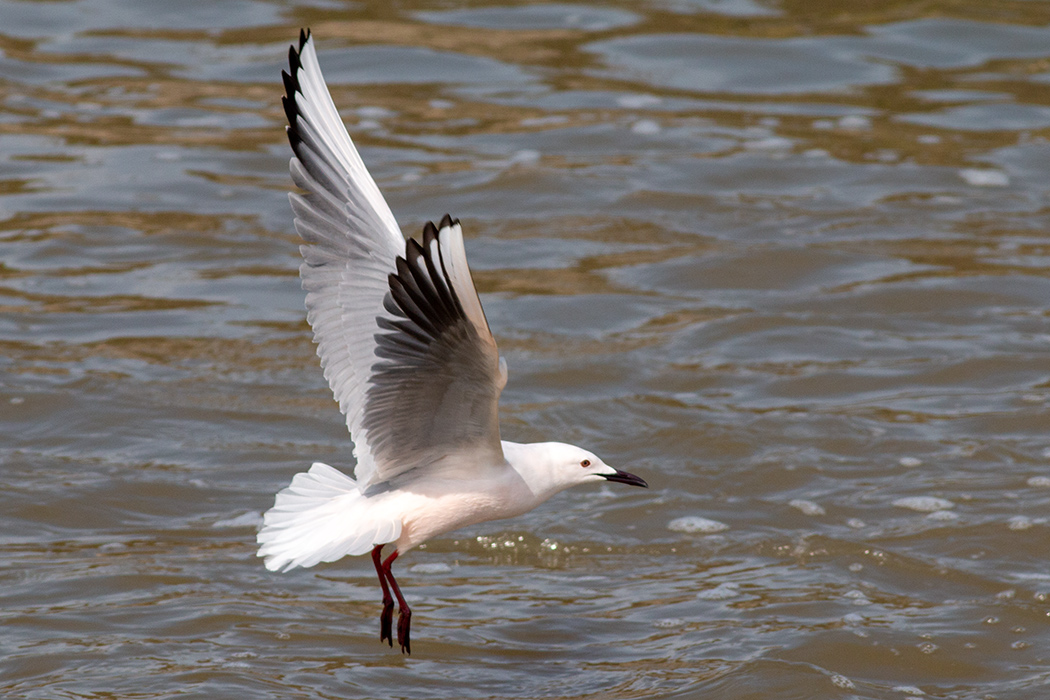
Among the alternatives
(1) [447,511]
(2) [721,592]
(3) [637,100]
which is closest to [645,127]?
(3) [637,100]

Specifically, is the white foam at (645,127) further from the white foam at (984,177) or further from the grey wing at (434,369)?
the grey wing at (434,369)

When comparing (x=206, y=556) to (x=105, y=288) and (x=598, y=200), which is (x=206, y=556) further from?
(x=598, y=200)

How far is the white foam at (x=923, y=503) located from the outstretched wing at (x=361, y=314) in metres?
2.58

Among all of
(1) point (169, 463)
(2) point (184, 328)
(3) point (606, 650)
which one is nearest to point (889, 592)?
(3) point (606, 650)

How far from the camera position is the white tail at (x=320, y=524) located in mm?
4859

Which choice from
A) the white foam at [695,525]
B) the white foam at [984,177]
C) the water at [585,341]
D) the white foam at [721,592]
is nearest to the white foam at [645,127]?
the water at [585,341]

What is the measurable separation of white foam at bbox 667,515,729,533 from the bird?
157 centimetres

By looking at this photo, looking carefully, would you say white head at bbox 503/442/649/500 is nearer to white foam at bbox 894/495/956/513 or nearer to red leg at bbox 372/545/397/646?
red leg at bbox 372/545/397/646

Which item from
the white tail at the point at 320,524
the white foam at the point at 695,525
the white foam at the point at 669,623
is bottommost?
the white foam at the point at 669,623

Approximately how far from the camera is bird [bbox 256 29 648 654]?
16.2 ft

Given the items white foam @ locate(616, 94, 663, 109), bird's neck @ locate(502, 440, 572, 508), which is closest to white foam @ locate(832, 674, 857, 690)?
bird's neck @ locate(502, 440, 572, 508)

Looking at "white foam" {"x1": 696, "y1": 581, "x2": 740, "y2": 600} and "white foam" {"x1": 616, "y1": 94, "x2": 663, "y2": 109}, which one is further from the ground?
"white foam" {"x1": 616, "y1": 94, "x2": 663, "y2": 109}

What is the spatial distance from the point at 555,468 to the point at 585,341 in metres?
3.40

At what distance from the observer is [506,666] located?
18.5 ft
